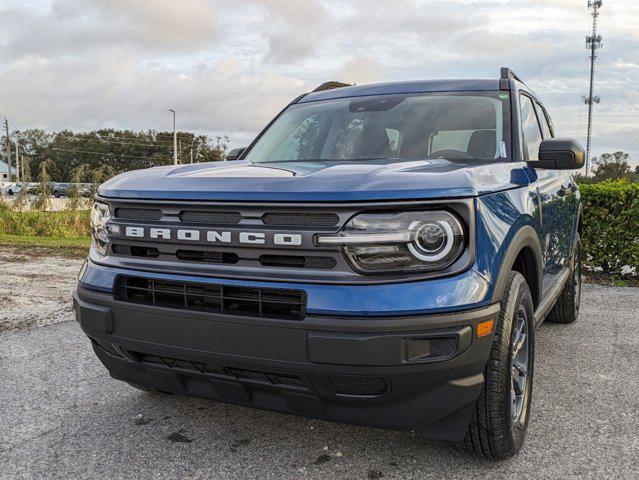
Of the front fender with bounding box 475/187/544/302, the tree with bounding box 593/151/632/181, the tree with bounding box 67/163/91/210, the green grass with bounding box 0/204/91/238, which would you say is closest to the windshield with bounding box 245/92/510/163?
the front fender with bounding box 475/187/544/302

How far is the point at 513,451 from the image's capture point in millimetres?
2756

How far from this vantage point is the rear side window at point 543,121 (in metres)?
4.69

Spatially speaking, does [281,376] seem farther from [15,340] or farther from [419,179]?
[15,340]

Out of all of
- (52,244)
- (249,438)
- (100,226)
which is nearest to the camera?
(100,226)

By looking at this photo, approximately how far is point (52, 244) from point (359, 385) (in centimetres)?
972

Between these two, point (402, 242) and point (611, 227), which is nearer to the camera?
point (402, 242)

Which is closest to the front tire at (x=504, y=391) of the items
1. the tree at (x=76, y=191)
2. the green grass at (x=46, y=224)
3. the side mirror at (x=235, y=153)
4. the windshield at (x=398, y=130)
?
the windshield at (x=398, y=130)

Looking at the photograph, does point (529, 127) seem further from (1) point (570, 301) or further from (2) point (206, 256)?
(2) point (206, 256)

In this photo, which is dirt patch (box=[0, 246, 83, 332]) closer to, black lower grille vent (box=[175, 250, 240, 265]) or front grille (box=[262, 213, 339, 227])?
black lower grille vent (box=[175, 250, 240, 265])

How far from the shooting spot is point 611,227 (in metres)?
8.33

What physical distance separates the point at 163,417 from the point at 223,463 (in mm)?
688

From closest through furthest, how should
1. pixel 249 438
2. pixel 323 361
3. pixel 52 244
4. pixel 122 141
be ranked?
pixel 323 361
pixel 249 438
pixel 52 244
pixel 122 141

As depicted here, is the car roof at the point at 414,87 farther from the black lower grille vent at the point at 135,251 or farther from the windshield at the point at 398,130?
the black lower grille vent at the point at 135,251

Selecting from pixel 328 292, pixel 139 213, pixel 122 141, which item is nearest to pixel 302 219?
pixel 328 292
